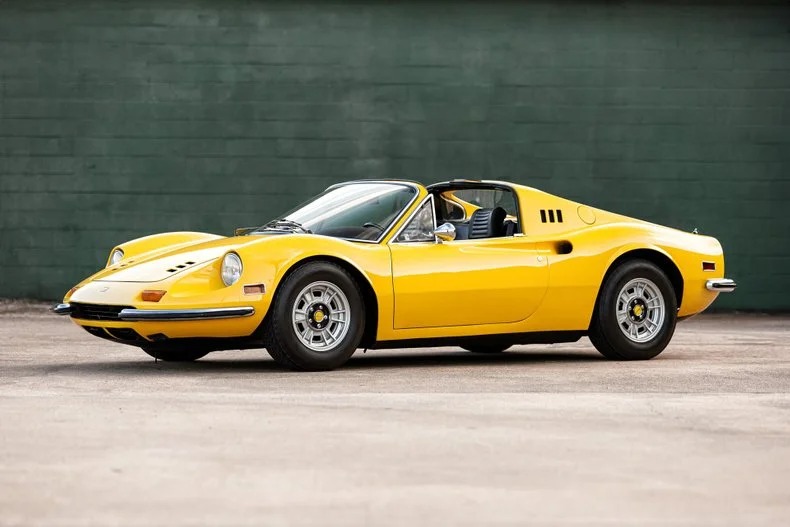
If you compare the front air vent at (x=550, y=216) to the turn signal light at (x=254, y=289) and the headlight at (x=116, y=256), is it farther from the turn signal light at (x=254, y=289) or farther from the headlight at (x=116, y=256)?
the headlight at (x=116, y=256)

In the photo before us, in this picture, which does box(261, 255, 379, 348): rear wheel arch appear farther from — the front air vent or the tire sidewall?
the front air vent

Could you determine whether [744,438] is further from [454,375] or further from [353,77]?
[353,77]

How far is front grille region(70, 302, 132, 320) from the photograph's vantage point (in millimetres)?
8734

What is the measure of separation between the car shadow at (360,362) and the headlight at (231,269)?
2.36ft

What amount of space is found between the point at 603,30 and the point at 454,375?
9.10m

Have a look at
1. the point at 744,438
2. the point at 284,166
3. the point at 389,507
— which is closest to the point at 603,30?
the point at 284,166

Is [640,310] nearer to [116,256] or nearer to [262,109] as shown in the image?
[116,256]

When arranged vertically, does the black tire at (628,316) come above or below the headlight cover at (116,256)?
below

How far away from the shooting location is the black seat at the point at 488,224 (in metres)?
9.88

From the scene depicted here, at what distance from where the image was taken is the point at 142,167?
55.2 feet

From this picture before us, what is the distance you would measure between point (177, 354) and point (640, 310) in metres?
3.31

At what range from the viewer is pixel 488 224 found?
988 cm

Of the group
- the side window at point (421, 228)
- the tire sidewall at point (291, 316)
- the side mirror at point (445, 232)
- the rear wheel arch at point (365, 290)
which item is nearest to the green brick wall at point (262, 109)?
the side window at point (421, 228)

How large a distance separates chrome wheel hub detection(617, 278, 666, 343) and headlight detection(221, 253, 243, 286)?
9.53ft
